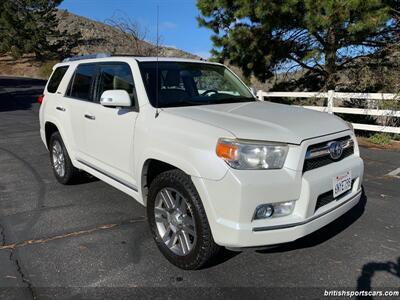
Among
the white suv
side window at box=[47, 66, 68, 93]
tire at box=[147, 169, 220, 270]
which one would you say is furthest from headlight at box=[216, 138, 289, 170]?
side window at box=[47, 66, 68, 93]

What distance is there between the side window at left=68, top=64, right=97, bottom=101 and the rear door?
15 cm

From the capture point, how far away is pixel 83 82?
5160mm

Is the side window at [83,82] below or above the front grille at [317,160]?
above

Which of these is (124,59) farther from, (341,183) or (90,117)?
(341,183)

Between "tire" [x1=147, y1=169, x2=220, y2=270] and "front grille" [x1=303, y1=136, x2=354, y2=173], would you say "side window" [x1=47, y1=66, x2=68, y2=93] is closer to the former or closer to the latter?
"tire" [x1=147, y1=169, x2=220, y2=270]

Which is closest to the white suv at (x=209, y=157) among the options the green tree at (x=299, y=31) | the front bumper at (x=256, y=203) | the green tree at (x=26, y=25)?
the front bumper at (x=256, y=203)

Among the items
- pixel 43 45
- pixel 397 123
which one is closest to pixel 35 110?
pixel 397 123

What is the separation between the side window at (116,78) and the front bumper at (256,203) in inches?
61.8

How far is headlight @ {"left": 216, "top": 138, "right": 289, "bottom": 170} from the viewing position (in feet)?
9.66

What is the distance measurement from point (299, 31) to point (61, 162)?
8.21 metres

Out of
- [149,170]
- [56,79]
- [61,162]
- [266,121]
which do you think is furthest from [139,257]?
[56,79]

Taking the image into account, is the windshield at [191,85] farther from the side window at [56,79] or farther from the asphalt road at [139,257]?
Result: the side window at [56,79]

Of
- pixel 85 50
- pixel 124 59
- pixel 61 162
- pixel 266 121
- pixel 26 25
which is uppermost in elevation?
pixel 26 25

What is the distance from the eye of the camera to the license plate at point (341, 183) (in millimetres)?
3316
